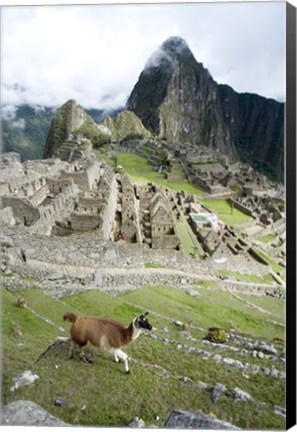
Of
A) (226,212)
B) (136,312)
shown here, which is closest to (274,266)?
(226,212)

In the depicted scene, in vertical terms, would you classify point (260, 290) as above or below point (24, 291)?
below

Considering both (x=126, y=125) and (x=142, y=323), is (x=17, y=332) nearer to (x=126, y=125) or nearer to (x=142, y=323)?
(x=142, y=323)

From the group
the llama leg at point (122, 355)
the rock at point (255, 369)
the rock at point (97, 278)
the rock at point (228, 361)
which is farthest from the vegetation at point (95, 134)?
the rock at point (255, 369)

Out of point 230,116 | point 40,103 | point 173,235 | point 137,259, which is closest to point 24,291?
point 137,259

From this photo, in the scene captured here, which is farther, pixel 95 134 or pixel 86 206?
pixel 95 134

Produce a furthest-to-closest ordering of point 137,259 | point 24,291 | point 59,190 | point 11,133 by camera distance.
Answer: point 59,190 → point 137,259 → point 11,133 → point 24,291

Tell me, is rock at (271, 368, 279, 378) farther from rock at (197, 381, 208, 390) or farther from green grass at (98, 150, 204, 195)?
green grass at (98, 150, 204, 195)

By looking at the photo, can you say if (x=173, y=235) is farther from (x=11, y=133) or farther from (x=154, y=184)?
(x=11, y=133)

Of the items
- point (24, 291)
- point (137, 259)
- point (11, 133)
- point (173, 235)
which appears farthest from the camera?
point (173, 235)

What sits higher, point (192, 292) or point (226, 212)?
point (226, 212)
